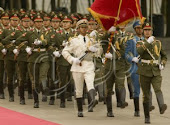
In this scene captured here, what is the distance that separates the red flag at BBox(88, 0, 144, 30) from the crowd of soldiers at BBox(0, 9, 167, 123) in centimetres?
21

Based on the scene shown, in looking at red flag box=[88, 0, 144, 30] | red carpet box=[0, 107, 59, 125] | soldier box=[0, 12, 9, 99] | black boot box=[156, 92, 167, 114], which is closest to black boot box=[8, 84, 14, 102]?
soldier box=[0, 12, 9, 99]

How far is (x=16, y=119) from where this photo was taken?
16.1 meters

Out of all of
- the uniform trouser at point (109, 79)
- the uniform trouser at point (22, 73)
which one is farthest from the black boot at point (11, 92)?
the uniform trouser at point (109, 79)

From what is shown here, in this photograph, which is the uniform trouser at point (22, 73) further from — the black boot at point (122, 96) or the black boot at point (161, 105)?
the black boot at point (161, 105)

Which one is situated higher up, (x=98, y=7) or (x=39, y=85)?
(x=98, y=7)

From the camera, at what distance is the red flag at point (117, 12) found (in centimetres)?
1625

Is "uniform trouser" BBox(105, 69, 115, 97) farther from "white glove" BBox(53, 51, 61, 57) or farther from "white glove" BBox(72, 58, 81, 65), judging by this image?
"white glove" BBox(53, 51, 61, 57)

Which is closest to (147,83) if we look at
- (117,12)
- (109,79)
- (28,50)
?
(109,79)

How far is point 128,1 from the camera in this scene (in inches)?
640

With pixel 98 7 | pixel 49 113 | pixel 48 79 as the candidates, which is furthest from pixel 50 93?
pixel 98 7

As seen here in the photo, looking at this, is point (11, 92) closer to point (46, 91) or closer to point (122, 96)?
point (46, 91)

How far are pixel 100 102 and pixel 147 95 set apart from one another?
3.73m

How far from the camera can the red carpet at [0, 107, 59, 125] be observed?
15.5 meters

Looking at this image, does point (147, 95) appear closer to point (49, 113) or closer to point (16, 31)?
point (49, 113)
